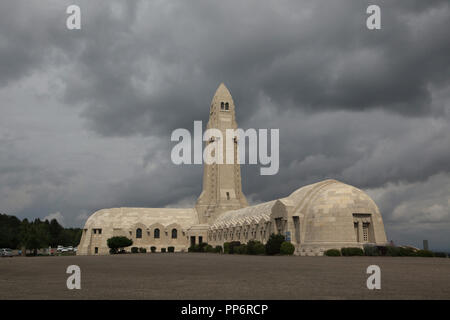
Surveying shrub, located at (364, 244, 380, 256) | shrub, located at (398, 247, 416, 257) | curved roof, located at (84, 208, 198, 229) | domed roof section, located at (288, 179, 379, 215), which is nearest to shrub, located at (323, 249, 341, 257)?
shrub, located at (364, 244, 380, 256)

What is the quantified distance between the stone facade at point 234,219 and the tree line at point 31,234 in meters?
14.0

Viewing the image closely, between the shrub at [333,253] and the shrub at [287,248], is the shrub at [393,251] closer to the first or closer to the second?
the shrub at [333,253]

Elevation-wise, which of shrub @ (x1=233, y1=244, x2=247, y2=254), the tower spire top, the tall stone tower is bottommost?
shrub @ (x1=233, y1=244, x2=247, y2=254)

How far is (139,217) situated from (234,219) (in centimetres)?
2948

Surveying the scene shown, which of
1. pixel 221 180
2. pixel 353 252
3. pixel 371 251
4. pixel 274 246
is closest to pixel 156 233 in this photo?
pixel 221 180

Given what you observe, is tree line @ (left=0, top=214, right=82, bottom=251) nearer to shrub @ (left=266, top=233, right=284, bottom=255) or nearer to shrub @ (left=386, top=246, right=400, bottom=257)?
shrub @ (left=266, top=233, right=284, bottom=255)

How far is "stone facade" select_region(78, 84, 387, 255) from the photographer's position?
5156 cm

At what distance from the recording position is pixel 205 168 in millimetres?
101188

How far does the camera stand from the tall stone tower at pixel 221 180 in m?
95.7

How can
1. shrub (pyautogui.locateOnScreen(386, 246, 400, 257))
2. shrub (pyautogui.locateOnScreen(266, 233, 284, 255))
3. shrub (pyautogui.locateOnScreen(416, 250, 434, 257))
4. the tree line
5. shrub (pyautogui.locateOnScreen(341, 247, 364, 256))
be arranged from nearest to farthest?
shrub (pyautogui.locateOnScreen(416, 250, 434, 257)) < shrub (pyautogui.locateOnScreen(386, 246, 400, 257)) < shrub (pyautogui.locateOnScreen(341, 247, 364, 256)) < shrub (pyautogui.locateOnScreen(266, 233, 284, 255)) < the tree line

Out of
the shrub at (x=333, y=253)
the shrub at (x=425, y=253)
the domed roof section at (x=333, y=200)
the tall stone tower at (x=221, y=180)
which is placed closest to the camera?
the shrub at (x=425, y=253)

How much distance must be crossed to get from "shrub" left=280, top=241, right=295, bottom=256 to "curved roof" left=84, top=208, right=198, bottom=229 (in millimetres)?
52156

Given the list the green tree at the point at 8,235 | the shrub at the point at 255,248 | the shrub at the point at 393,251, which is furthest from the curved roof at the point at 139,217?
the shrub at the point at 393,251

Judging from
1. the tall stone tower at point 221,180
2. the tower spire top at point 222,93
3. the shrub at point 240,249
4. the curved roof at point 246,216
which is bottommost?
the shrub at point 240,249
